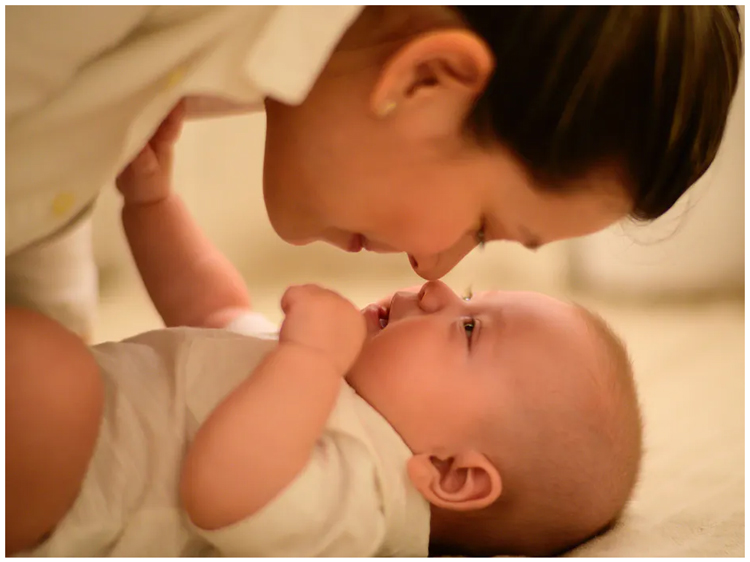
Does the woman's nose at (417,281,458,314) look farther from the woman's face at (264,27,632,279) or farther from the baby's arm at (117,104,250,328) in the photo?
the baby's arm at (117,104,250,328)

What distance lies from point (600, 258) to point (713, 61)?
96cm

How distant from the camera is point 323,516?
0.68 meters

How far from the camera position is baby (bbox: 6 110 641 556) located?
644 mm

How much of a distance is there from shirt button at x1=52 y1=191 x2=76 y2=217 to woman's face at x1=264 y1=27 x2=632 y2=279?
0.22 m

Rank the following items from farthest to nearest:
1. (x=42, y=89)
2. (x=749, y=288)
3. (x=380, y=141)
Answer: (x=749, y=288) → (x=380, y=141) → (x=42, y=89)

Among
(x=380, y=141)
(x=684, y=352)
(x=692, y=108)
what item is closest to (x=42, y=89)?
(x=380, y=141)

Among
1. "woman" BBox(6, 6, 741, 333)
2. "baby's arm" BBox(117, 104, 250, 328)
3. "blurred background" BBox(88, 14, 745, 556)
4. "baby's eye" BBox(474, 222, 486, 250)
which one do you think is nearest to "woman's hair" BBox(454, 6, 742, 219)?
"woman" BBox(6, 6, 741, 333)

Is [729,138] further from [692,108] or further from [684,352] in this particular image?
[692,108]

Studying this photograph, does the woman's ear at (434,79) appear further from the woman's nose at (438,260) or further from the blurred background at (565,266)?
the blurred background at (565,266)

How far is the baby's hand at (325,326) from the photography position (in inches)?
28.0

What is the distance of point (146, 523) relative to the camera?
664mm

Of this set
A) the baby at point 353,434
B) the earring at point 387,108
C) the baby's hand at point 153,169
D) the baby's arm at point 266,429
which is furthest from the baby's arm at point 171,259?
the earring at point 387,108

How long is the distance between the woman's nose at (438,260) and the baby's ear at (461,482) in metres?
0.20

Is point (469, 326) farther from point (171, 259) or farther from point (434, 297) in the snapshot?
point (171, 259)
